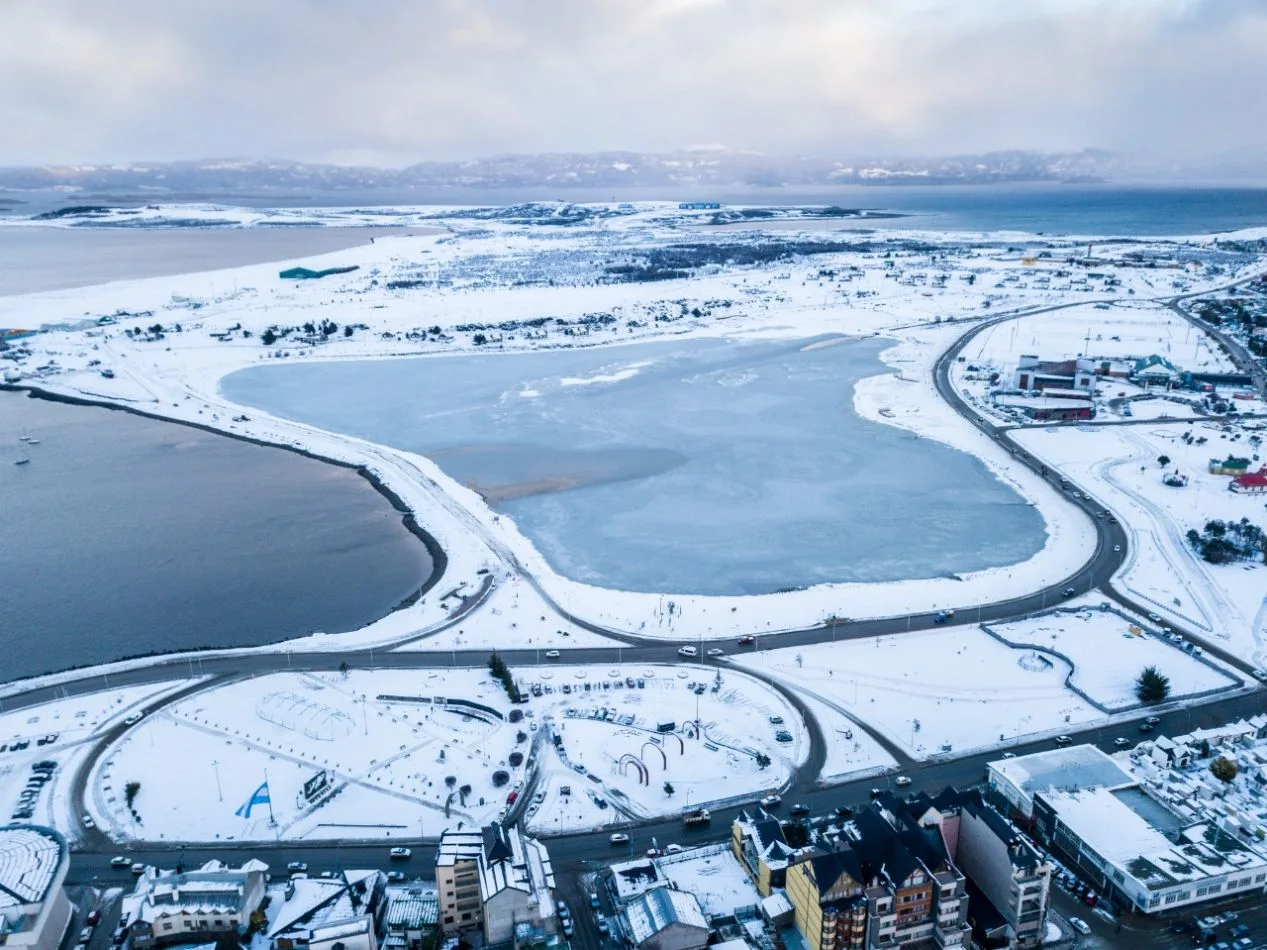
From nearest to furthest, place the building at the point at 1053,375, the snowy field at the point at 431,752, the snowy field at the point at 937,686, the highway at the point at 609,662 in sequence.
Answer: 1. the highway at the point at 609,662
2. the snowy field at the point at 431,752
3. the snowy field at the point at 937,686
4. the building at the point at 1053,375

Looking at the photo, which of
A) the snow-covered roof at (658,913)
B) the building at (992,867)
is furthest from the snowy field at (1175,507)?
the snow-covered roof at (658,913)

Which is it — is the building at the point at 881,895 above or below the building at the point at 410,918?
above

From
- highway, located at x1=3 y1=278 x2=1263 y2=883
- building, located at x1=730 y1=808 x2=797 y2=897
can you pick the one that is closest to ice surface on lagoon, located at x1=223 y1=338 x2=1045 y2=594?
highway, located at x1=3 y1=278 x2=1263 y2=883

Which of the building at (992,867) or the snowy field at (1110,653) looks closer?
the building at (992,867)

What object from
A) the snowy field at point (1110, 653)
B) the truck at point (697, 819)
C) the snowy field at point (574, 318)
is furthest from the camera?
the snowy field at point (574, 318)

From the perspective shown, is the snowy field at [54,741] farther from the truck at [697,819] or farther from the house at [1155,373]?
the house at [1155,373]

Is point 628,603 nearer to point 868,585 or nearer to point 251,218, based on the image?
point 868,585

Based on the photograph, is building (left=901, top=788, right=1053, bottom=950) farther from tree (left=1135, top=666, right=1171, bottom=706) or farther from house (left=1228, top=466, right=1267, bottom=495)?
house (left=1228, top=466, right=1267, bottom=495)
